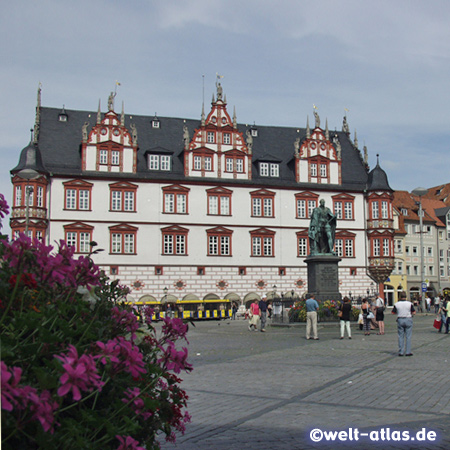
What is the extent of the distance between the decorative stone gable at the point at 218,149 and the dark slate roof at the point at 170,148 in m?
0.79

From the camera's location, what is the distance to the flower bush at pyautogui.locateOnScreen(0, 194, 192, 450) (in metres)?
2.46

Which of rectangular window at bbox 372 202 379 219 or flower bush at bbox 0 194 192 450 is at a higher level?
rectangular window at bbox 372 202 379 219

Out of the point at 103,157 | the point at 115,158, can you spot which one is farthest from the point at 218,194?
the point at 103,157

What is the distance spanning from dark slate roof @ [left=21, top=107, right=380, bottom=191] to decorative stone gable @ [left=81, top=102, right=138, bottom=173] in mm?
659

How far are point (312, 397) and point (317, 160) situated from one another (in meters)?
42.9

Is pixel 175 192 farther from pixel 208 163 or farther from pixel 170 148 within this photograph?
pixel 170 148

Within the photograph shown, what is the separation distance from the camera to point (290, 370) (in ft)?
38.1

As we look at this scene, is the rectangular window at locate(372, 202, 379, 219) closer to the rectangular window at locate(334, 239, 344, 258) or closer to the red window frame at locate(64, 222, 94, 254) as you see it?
the rectangular window at locate(334, 239, 344, 258)

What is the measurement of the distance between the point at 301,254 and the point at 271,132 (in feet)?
40.0

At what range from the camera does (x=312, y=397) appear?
27.9ft

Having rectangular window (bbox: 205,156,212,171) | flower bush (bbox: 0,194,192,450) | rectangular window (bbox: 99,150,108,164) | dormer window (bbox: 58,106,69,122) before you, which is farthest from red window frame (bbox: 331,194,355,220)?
flower bush (bbox: 0,194,192,450)

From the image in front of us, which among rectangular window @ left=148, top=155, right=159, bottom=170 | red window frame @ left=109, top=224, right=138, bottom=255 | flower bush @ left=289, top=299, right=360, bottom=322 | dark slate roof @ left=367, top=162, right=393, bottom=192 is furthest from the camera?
dark slate roof @ left=367, top=162, right=393, bottom=192

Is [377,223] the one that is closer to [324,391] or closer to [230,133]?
[230,133]

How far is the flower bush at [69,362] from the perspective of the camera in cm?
246
